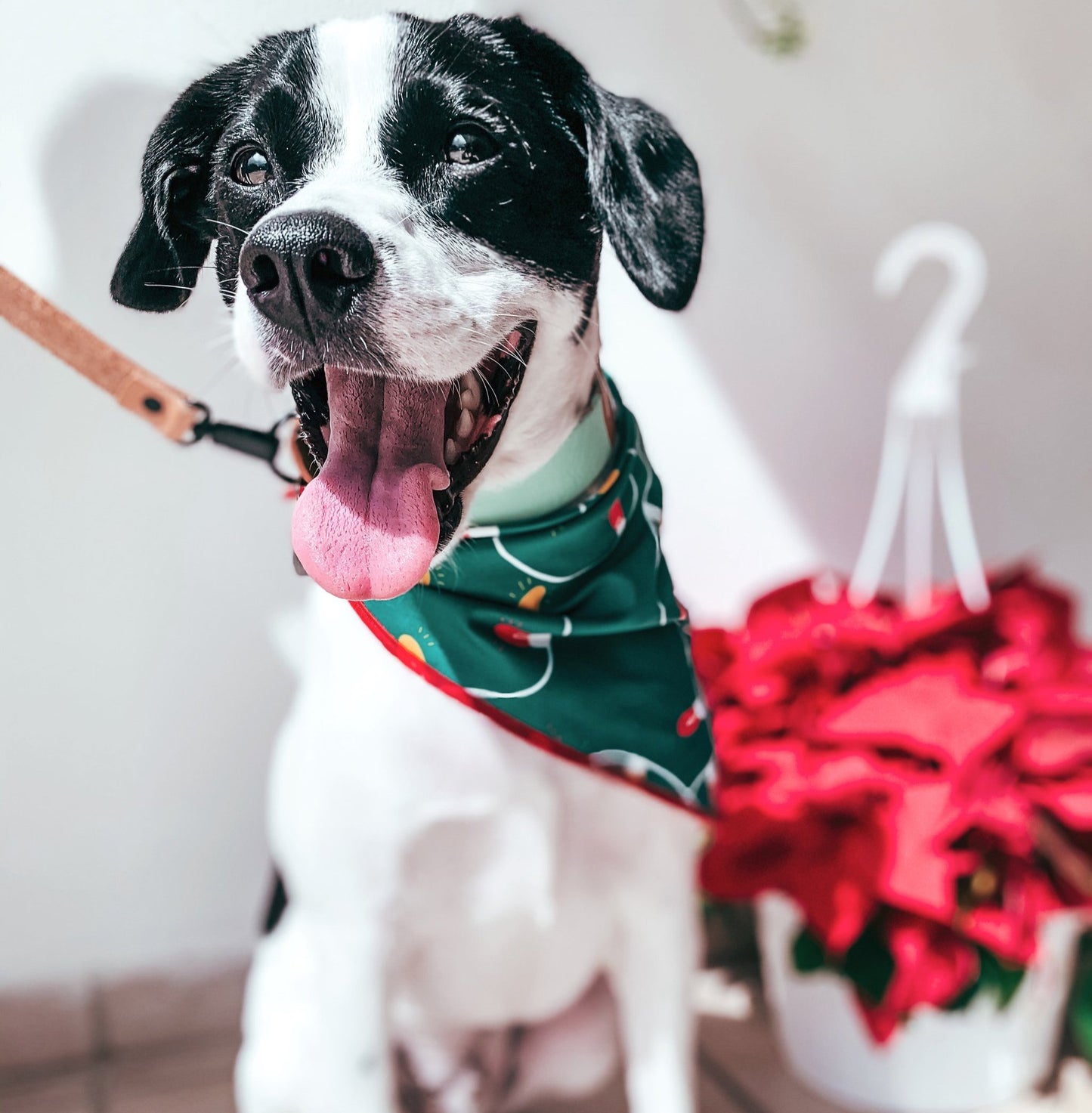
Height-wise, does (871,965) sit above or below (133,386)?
below

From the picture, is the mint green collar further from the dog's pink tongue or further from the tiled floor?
Result: the tiled floor

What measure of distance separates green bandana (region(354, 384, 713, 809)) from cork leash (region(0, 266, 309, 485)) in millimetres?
97

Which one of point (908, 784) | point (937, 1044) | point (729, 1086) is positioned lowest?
point (729, 1086)

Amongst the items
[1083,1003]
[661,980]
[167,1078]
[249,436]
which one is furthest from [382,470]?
[1083,1003]

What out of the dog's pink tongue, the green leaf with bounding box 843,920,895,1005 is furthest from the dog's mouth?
the green leaf with bounding box 843,920,895,1005

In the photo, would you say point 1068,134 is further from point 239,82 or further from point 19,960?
point 19,960

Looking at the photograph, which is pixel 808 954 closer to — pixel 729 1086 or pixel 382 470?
pixel 729 1086

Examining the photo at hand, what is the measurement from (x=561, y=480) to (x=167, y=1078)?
0.60 m

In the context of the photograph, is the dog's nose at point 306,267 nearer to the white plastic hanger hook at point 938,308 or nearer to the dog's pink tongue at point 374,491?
the dog's pink tongue at point 374,491

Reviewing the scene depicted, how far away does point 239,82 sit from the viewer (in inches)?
17.4

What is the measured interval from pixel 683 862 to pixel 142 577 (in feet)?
1.42

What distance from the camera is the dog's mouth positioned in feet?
1.38

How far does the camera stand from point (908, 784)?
2.58 feet

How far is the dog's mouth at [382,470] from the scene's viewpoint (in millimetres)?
419
